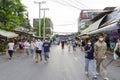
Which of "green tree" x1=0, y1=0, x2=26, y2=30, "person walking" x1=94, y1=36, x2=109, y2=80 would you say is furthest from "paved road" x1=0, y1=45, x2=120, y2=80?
"green tree" x1=0, y1=0, x2=26, y2=30

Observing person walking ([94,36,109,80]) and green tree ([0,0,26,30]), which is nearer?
person walking ([94,36,109,80])

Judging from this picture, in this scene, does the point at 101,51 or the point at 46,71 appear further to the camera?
the point at 46,71

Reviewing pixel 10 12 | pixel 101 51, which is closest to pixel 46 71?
pixel 101 51

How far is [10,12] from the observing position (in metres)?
40.4

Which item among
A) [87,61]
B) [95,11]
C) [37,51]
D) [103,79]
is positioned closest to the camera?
[103,79]

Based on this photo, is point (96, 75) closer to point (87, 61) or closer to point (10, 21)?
point (87, 61)

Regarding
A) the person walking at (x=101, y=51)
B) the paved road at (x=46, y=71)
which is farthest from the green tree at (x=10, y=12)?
the person walking at (x=101, y=51)

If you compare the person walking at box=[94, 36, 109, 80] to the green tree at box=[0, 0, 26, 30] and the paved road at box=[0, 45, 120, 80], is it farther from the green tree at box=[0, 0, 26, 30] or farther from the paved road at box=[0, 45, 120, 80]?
the green tree at box=[0, 0, 26, 30]

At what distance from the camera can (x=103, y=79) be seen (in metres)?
12.1

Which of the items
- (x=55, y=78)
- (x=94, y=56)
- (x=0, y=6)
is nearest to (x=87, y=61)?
(x=94, y=56)

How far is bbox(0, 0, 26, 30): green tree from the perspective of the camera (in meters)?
39.9

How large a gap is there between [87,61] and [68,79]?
1.38m

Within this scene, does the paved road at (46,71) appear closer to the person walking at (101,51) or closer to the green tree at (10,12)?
the person walking at (101,51)

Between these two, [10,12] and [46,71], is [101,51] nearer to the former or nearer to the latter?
[46,71]
